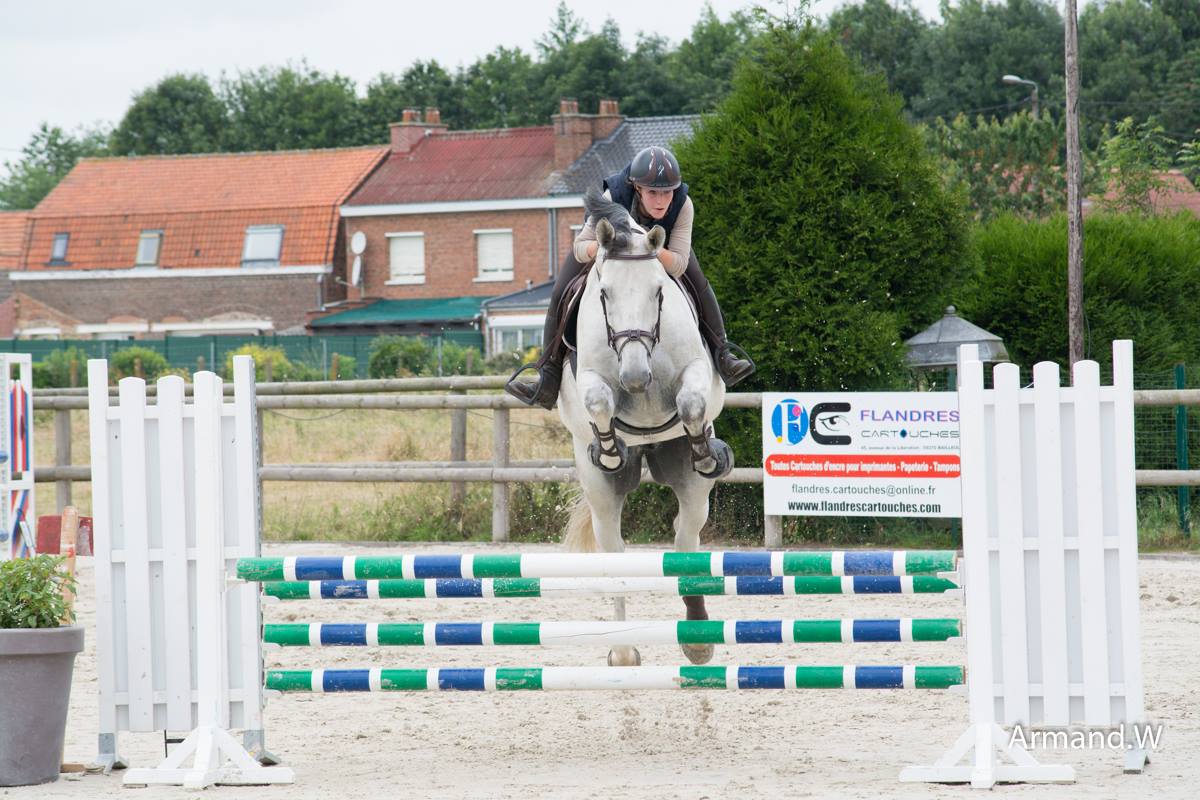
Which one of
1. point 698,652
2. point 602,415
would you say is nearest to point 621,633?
point 602,415

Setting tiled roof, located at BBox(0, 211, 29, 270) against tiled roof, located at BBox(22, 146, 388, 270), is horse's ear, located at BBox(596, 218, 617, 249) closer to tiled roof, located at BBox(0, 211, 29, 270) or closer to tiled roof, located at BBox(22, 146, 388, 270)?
tiled roof, located at BBox(22, 146, 388, 270)

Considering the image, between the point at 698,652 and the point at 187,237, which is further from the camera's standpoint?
the point at 187,237

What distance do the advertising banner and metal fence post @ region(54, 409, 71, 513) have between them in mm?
6013

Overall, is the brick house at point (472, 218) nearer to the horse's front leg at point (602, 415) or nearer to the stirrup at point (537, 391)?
the stirrup at point (537, 391)

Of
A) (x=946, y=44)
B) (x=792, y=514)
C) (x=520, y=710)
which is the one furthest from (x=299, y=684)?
(x=946, y=44)

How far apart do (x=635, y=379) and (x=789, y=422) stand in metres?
5.28

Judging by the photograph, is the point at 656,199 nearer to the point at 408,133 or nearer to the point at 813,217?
the point at 813,217

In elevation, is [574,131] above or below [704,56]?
below

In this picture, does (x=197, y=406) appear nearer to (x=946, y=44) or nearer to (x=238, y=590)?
(x=238, y=590)

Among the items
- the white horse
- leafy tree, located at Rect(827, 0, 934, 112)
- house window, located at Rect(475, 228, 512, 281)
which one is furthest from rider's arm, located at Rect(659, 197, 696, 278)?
leafy tree, located at Rect(827, 0, 934, 112)

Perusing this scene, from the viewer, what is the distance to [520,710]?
6.05 m

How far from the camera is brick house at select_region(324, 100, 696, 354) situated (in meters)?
34.0

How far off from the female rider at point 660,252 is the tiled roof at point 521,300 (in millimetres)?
25642

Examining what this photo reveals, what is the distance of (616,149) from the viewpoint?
1391 inches
